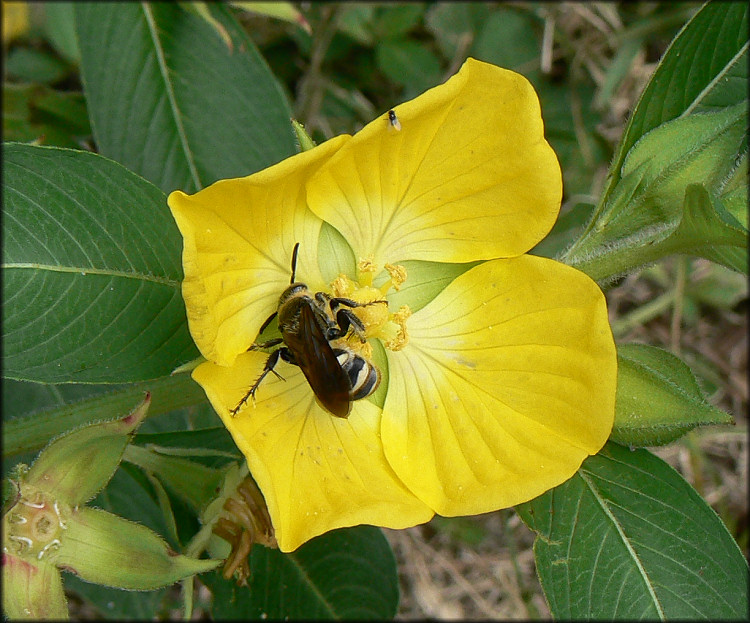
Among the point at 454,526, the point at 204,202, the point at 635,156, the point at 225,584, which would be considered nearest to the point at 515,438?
the point at 635,156

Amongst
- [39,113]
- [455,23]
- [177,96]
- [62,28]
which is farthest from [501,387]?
[62,28]

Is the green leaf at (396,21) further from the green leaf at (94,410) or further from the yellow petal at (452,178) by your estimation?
the green leaf at (94,410)

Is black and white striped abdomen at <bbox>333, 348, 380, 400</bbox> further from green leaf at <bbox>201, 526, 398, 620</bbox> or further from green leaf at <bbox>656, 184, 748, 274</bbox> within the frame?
green leaf at <bbox>201, 526, 398, 620</bbox>

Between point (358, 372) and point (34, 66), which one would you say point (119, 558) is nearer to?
point (358, 372)

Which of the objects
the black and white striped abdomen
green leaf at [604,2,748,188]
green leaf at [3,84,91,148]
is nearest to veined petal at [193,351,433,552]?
the black and white striped abdomen

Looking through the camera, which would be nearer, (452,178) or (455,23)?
(452,178)

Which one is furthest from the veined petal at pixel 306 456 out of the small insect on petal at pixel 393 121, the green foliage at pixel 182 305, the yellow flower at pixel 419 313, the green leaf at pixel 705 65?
the green leaf at pixel 705 65
